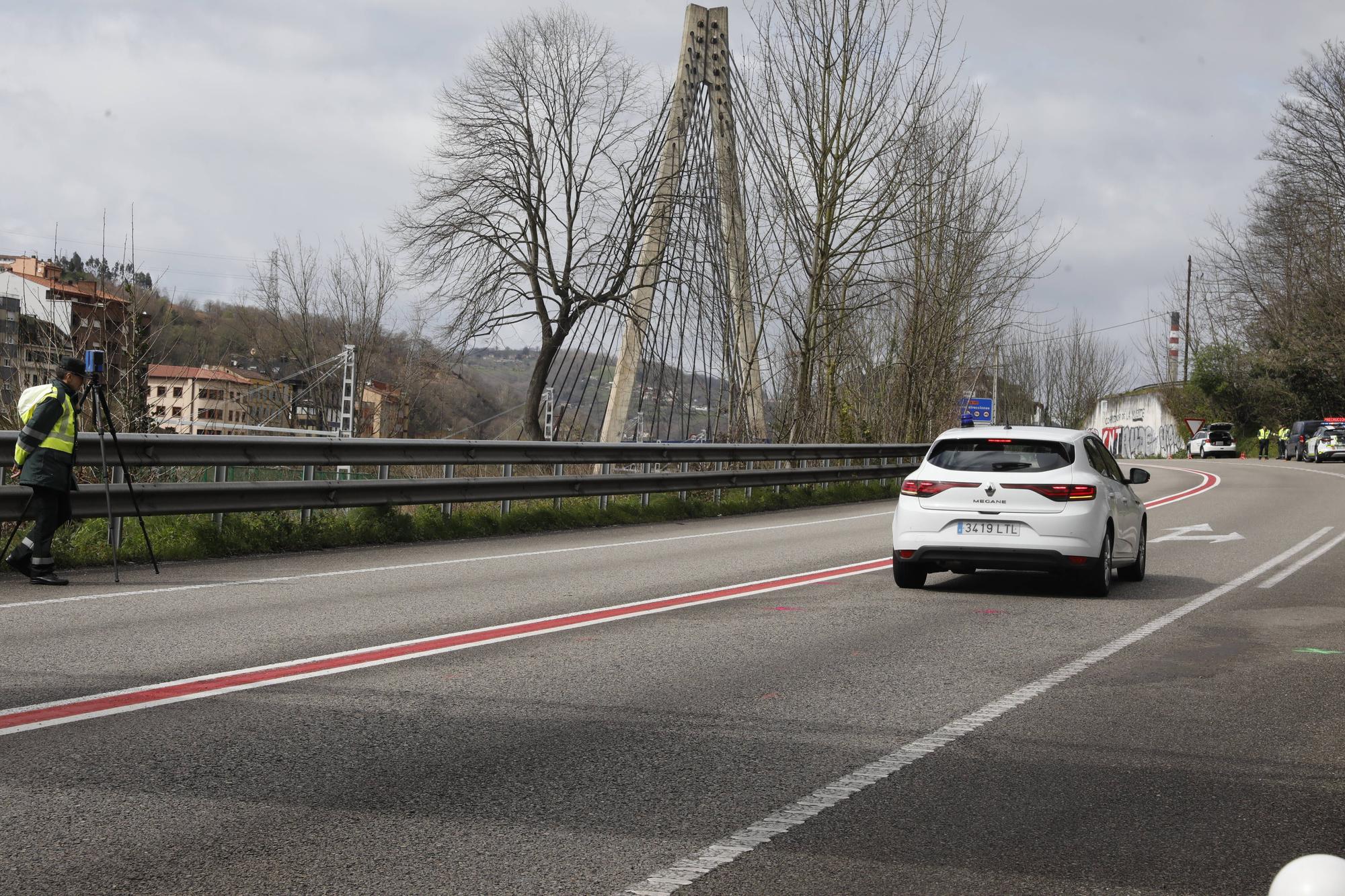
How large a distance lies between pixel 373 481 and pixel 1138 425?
9457cm

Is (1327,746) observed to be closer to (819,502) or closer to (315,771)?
(315,771)

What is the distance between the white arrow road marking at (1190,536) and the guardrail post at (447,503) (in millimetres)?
8697

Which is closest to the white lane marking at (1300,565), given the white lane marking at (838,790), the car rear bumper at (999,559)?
the car rear bumper at (999,559)

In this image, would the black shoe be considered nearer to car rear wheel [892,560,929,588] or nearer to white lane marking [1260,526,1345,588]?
car rear wheel [892,560,929,588]

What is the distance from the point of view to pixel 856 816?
4.55m

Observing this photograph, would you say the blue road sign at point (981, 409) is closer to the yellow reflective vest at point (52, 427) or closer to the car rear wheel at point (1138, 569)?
the car rear wheel at point (1138, 569)

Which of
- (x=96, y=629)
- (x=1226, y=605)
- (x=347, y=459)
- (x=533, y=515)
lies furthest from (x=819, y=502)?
(x=96, y=629)

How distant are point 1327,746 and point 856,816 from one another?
258 cm

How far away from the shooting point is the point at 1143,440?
322 feet

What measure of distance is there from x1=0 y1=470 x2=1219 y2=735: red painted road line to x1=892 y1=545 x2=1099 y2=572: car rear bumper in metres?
1.28

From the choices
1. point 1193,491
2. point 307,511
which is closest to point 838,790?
point 307,511

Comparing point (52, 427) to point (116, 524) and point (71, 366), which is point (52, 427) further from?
point (116, 524)

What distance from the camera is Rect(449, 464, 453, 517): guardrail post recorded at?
51.8 ft

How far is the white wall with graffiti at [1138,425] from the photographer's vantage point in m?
92.4
